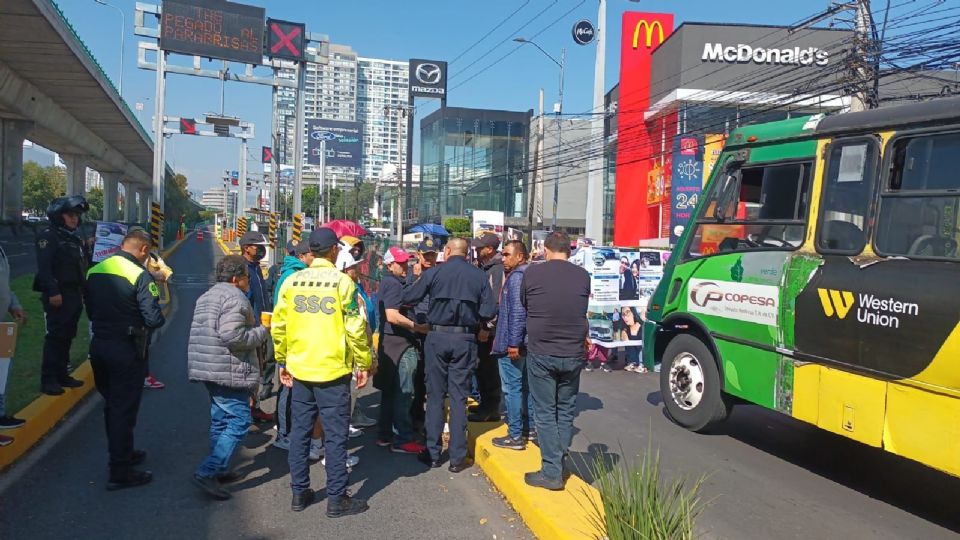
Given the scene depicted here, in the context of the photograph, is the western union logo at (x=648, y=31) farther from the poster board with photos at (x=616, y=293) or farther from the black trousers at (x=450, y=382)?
the black trousers at (x=450, y=382)

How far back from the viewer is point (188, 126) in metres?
29.0

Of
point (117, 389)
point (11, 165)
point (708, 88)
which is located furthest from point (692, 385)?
point (11, 165)

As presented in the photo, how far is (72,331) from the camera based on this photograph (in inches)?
271

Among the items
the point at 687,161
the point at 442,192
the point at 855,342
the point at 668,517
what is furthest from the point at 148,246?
the point at 442,192

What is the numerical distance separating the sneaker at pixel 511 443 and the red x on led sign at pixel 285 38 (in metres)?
21.7

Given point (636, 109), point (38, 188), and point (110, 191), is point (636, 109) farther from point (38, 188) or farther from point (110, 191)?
point (38, 188)

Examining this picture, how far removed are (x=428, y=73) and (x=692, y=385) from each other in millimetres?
56703

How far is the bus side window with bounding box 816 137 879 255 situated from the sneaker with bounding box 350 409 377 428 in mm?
4437

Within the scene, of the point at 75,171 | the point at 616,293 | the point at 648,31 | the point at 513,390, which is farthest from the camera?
the point at 75,171

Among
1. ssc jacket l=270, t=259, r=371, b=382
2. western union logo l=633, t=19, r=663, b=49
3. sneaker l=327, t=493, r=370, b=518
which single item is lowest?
sneaker l=327, t=493, r=370, b=518

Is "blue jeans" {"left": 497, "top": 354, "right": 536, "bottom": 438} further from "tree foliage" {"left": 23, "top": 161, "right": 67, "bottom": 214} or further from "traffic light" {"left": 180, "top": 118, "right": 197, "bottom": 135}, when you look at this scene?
"tree foliage" {"left": 23, "top": 161, "right": 67, "bottom": 214}

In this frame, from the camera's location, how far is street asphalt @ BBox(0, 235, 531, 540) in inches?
169

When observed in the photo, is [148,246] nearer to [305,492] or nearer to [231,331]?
[231,331]

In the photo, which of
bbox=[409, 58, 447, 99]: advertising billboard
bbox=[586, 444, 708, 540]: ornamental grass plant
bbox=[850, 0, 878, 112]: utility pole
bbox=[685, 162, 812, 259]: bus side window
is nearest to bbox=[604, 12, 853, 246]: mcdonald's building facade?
bbox=[850, 0, 878, 112]: utility pole
